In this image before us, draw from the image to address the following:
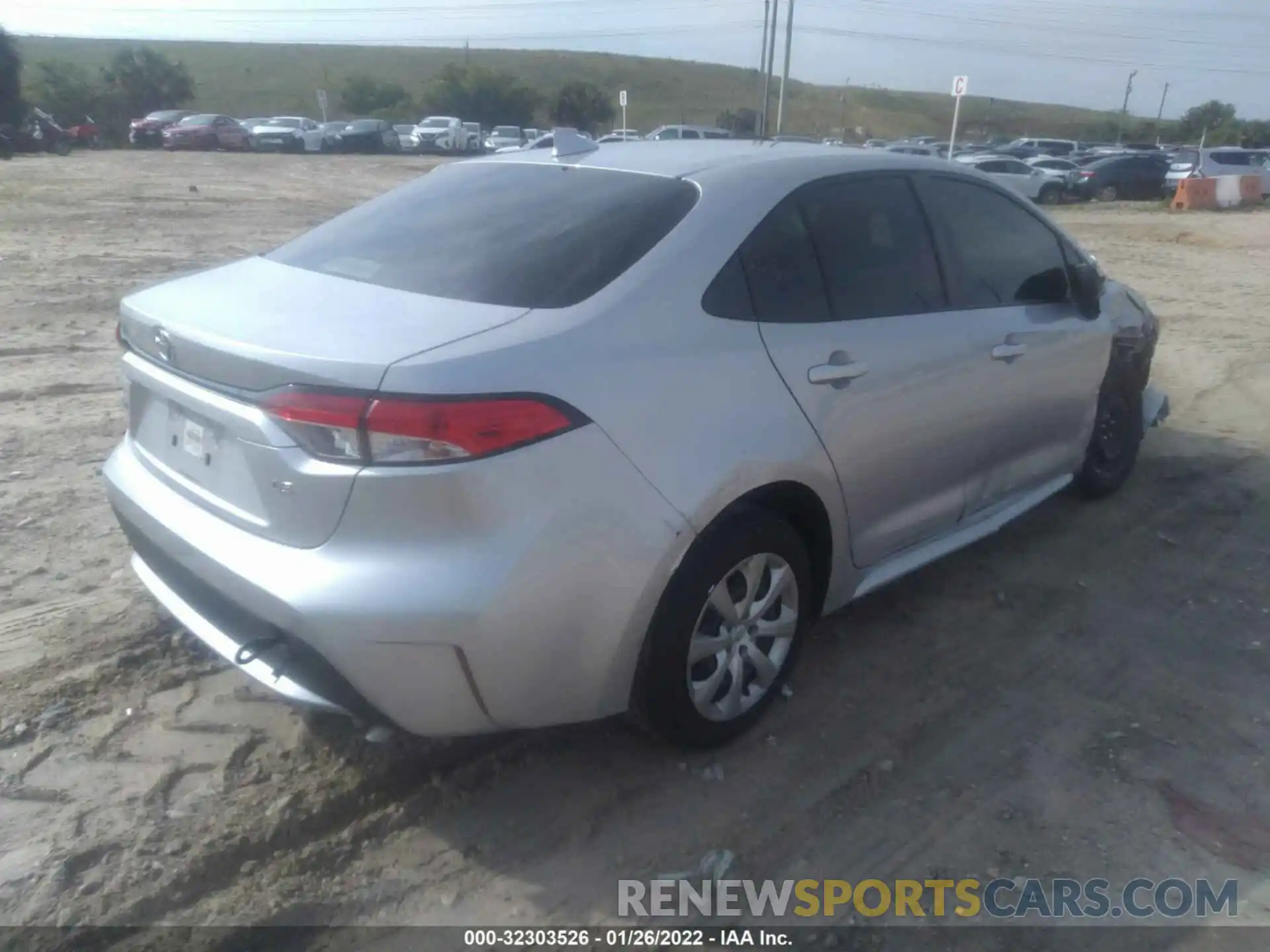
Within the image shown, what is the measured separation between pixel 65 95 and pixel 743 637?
51.4 meters

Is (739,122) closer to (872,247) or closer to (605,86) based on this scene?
(872,247)

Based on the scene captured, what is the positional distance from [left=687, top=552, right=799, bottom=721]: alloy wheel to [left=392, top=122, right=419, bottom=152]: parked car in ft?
145

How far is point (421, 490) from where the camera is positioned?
241cm

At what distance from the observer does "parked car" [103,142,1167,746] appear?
2.46m

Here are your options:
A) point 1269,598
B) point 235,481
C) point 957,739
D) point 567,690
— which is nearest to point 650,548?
point 567,690

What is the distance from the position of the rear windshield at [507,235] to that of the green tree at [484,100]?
68.3 metres

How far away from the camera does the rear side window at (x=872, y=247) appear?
3.43 meters

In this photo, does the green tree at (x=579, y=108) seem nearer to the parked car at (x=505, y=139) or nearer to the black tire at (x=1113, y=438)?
the parked car at (x=505, y=139)

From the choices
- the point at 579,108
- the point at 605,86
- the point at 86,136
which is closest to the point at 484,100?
the point at 579,108

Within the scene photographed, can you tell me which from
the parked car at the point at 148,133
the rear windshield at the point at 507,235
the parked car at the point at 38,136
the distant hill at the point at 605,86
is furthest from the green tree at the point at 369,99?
the rear windshield at the point at 507,235

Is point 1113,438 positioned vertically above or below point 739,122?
above

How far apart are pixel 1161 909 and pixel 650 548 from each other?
1.64 metres

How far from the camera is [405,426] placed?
7.86 ft

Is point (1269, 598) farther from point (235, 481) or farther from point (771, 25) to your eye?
point (771, 25)
